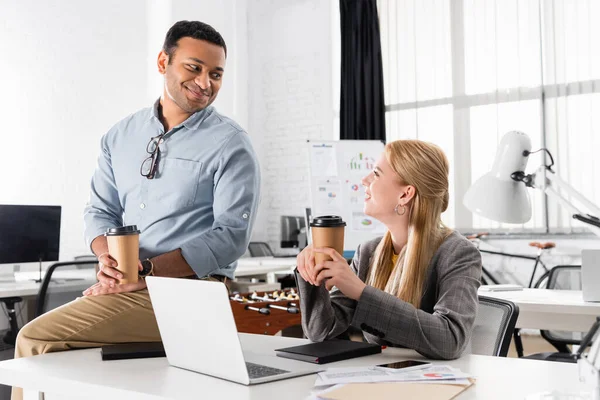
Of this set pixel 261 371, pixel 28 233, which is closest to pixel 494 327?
pixel 261 371

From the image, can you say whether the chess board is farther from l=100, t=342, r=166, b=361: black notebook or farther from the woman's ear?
l=100, t=342, r=166, b=361: black notebook

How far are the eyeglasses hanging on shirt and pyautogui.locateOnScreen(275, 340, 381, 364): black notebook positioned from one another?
0.77m

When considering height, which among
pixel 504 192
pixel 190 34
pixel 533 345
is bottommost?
pixel 533 345

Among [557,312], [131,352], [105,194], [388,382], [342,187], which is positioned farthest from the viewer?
[342,187]

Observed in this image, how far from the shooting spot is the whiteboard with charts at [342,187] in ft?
19.1

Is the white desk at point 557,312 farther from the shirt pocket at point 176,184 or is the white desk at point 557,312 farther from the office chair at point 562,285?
→ the shirt pocket at point 176,184

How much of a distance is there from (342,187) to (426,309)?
406cm

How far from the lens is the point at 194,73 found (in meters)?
2.18

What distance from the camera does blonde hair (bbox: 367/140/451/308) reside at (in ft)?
6.15

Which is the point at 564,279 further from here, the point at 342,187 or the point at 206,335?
the point at 206,335

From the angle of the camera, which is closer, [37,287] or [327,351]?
[327,351]

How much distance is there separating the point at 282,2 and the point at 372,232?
392 cm

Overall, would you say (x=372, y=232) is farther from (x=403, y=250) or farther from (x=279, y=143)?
(x=403, y=250)

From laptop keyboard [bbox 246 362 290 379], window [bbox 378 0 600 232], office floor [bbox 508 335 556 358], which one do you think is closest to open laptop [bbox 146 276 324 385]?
laptop keyboard [bbox 246 362 290 379]
